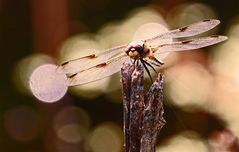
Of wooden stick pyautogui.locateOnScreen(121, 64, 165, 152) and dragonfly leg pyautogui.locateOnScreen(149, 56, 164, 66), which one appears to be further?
dragonfly leg pyautogui.locateOnScreen(149, 56, 164, 66)

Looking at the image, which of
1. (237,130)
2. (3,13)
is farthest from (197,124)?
(3,13)

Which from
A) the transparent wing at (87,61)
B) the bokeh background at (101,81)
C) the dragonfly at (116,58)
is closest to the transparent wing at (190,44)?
the dragonfly at (116,58)

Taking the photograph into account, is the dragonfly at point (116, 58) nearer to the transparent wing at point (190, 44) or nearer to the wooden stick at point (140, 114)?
the transparent wing at point (190, 44)

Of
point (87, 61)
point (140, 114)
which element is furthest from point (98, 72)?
point (140, 114)

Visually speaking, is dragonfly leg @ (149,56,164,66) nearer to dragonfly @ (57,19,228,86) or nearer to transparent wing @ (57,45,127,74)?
dragonfly @ (57,19,228,86)

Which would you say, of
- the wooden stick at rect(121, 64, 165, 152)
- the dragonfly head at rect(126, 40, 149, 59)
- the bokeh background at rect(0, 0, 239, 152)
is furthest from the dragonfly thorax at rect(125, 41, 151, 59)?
the bokeh background at rect(0, 0, 239, 152)

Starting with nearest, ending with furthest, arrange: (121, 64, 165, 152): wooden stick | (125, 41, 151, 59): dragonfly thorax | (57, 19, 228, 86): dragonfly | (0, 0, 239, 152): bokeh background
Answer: (121, 64, 165, 152): wooden stick
(125, 41, 151, 59): dragonfly thorax
(57, 19, 228, 86): dragonfly
(0, 0, 239, 152): bokeh background

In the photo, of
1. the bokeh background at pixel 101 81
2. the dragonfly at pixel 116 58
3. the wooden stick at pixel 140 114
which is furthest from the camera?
the bokeh background at pixel 101 81

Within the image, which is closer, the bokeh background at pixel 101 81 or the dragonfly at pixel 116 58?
the dragonfly at pixel 116 58
